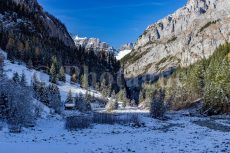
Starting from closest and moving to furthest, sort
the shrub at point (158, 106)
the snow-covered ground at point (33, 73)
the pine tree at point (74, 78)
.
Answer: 1. the shrub at point (158, 106)
2. the snow-covered ground at point (33, 73)
3. the pine tree at point (74, 78)

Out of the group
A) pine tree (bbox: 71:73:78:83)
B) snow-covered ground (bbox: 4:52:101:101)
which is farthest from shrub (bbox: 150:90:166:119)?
pine tree (bbox: 71:73:78:83)

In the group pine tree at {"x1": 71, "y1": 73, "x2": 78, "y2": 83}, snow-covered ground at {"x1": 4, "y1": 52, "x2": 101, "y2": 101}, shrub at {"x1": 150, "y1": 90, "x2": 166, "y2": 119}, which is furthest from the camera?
pine tree at {"x1": 71, "y1": 73, "x2": 78, "y2": 83}

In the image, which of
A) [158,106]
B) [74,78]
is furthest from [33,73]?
[158,106]

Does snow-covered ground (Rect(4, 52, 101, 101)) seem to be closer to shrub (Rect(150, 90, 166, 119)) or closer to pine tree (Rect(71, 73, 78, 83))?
pine tree (Rect(71, 73, 78, 83))

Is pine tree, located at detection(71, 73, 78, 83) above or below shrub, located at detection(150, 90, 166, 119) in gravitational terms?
above

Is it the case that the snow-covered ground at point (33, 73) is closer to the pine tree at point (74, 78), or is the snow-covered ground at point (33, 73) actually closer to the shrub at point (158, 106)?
the pine tree at point (74, 78)

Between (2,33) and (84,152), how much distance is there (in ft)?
504

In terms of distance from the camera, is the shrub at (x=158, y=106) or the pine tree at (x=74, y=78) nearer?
the shrub at (x=158, y=106)

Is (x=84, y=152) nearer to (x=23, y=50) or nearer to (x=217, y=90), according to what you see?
(x=217, y=90)

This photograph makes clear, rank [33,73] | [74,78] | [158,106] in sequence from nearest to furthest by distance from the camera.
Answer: [158,106]
[33,73]
[74,78]

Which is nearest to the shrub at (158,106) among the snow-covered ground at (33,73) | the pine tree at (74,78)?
the snow-covered ground at (33,73)

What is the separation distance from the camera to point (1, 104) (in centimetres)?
6300

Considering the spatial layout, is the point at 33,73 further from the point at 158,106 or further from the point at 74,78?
the point at 158,106

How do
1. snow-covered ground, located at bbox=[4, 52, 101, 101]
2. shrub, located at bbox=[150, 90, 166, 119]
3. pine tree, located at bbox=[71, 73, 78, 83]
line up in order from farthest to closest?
pine tree, located at bbox=[71, 73, 78, 83] → snow-covered ground, located at bbox=[4, 52, 101, 101] → shrub, located at bbox=[150, 90, 166, 119]
